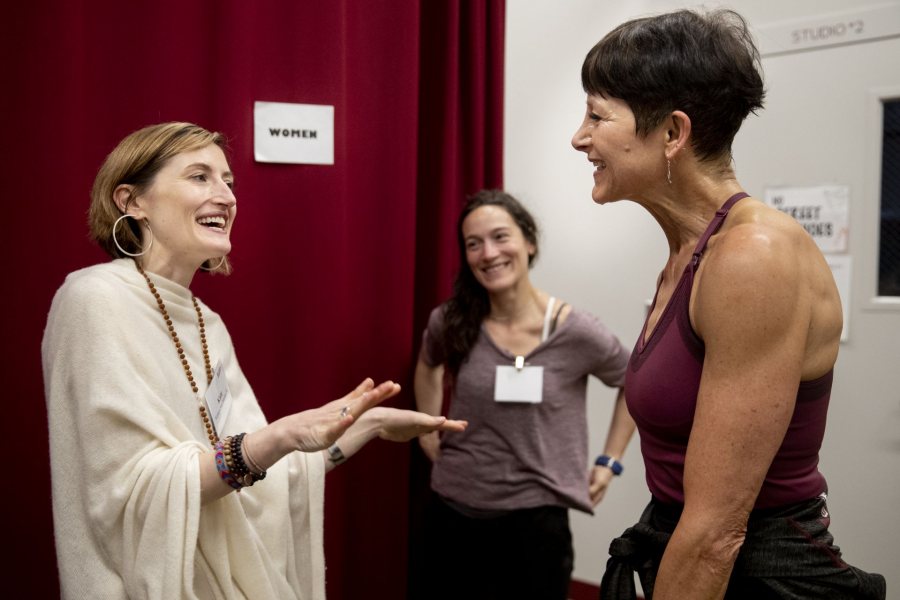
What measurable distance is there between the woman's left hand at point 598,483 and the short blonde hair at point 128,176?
1.63 meters

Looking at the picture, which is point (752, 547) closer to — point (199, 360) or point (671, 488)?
point (671, 488)

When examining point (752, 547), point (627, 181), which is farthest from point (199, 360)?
point (752, 547)

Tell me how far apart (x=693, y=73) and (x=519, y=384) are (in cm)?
136

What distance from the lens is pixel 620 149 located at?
1.26m

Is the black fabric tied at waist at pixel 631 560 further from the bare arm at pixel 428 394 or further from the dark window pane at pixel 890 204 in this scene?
the dark window pane at pixel 890 204

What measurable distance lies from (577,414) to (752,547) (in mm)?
1333

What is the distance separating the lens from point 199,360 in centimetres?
171

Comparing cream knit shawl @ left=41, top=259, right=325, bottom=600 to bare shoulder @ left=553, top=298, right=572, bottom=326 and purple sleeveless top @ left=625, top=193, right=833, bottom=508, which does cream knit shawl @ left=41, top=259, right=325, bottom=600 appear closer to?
purple sleeveless top @ left=625, top=193, right=833, bottom=508

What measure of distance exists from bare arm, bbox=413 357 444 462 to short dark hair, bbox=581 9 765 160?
1.48 m

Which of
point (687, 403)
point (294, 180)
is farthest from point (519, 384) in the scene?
point (687, 403)

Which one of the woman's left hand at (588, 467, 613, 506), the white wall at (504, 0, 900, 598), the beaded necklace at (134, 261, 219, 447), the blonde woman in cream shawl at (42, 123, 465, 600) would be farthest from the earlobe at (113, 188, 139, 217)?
the white wall at (504, 0, 900, 598)

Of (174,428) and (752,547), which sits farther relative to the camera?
(174,428)

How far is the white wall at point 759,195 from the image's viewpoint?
9.30 ft

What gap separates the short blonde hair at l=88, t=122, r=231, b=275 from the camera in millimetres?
1646
